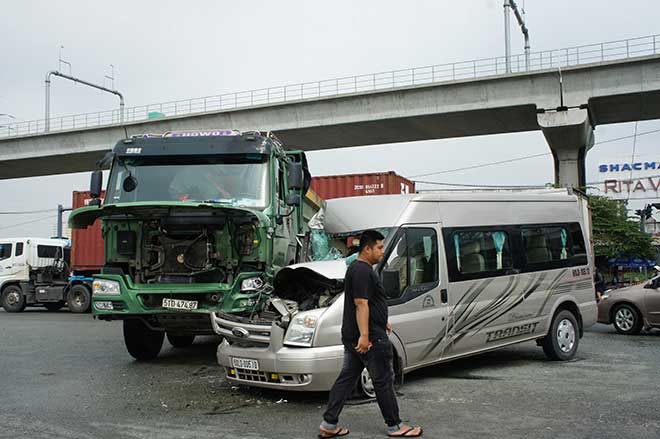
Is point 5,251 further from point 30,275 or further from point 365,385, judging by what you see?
point 365,385

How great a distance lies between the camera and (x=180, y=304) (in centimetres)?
824

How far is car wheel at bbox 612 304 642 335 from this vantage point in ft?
40.9

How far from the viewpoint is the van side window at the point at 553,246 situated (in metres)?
8.87

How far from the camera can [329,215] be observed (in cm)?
920

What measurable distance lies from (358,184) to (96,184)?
26.6 feet

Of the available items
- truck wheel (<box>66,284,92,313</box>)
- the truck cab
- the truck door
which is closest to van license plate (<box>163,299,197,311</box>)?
the truck door

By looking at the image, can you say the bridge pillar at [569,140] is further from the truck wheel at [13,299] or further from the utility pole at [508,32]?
the truck wheel at [13,299]

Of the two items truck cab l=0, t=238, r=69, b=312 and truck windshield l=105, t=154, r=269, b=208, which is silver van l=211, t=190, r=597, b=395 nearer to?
truck windshield l=105, t=154, r=269, b=208

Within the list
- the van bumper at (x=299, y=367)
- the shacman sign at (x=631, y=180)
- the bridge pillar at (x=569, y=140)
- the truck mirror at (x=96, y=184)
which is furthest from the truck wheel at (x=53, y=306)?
the shacman sign at (x=631, y=180)

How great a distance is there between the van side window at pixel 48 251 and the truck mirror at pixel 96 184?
14.0 m

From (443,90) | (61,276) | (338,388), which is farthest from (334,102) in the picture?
(338,388)

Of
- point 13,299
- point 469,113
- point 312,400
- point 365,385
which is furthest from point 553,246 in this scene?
point 469,113

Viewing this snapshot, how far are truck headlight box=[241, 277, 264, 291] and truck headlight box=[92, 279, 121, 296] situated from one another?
1639 millimetres

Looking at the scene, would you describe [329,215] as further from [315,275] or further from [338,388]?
[338,388]
